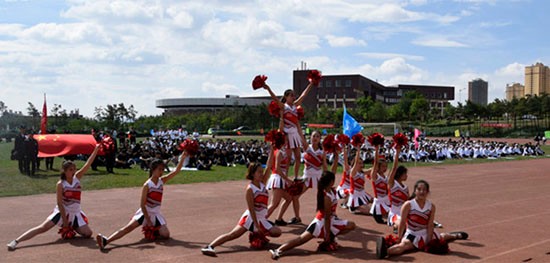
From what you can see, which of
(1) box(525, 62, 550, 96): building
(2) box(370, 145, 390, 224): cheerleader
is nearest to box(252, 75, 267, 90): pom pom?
(2) box(370, 145, 390, 224): cheerleader

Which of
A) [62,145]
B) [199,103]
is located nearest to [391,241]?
[62,145]

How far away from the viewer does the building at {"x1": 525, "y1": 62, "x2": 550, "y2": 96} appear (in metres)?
173

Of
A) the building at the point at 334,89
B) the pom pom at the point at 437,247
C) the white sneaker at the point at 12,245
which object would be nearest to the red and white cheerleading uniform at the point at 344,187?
the pom pom at the point at 437,247

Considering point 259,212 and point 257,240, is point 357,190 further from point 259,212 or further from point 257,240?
point 257,240

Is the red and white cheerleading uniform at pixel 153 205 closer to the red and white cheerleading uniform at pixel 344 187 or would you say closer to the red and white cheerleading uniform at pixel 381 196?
the red and white cheerleading uniform at pixel 381 196

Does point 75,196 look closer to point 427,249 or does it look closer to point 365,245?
point 365,245

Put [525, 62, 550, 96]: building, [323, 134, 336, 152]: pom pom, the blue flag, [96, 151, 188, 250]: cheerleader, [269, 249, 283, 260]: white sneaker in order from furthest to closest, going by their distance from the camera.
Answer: [525, 62, 550, 96]: building, the blue flag, [323, 134, 336, 152]: pom pom, [96, 151, 188, 250]: cheerleader, [269, 249, 283, 260]: white sneaker

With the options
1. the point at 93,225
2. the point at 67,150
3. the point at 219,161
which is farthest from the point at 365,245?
the point at 219,161

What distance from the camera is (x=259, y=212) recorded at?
28.2 feet

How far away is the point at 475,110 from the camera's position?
8569 cm

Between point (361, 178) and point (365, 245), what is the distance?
3241mm

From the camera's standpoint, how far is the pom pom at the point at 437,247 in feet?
26.6

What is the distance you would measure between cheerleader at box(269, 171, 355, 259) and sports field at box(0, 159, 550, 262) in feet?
0.67

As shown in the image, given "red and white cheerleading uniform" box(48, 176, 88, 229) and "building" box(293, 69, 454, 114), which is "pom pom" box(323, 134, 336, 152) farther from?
"building" box(293, 69, 454, 114)
